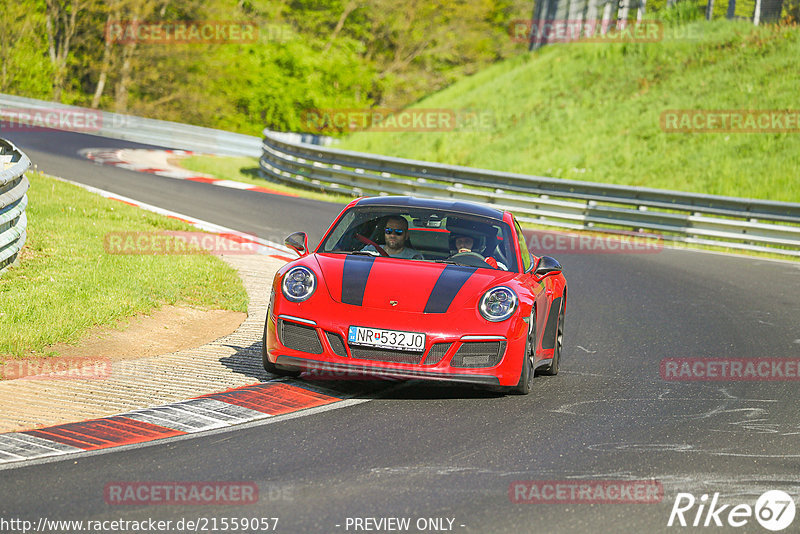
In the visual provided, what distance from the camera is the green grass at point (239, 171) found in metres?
24.0

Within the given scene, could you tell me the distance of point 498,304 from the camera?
7098 mm

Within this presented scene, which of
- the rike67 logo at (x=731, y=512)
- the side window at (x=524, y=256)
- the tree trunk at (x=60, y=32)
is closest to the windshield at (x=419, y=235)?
the side window at (x=524, y=256)

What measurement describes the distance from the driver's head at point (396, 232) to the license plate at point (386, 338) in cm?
140

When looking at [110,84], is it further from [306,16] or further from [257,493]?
[257,493]

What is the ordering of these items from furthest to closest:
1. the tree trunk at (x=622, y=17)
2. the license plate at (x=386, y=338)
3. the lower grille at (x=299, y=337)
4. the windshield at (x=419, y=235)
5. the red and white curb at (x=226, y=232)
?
1. the tree trunk at (x=622, y=17)
2. the red and white curb at (x=226, y=232)
3. the windshield at (x=419, y=235)
4. the lower grille at (x=299, y=337)
5. the license plate at (x=386, y=338)

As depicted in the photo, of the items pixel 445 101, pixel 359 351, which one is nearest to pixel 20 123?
pixel 445 101

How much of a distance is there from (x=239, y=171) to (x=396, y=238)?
21.0m

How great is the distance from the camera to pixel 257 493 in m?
4.81

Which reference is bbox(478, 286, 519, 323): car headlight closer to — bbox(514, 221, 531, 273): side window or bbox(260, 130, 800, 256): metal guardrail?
bbox(514, 221, 531, 273): side window

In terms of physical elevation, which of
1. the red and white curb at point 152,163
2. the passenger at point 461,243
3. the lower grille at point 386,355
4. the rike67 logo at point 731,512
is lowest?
the red and white curb at point 152,163

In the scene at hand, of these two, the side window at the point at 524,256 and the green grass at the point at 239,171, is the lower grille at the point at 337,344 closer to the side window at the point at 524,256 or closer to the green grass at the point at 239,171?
the side window at the point at 524,256

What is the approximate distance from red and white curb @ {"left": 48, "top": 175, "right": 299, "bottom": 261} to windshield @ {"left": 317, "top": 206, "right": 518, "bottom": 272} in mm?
5797

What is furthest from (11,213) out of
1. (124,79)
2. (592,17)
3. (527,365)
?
(124,79)

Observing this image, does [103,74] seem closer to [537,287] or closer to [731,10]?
[731,10]
